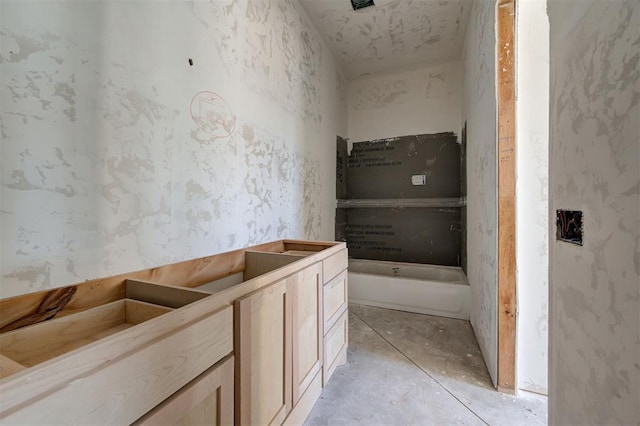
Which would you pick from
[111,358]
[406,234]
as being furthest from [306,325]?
[406,234]

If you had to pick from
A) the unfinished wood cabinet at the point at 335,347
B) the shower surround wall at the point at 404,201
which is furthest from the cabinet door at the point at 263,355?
the shower surround wall at the point at 404,201

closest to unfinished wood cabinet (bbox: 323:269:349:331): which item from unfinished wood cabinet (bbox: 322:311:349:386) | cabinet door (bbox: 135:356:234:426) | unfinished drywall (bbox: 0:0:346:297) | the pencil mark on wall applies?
unfinished wood cabinet (bbox: 322:311:349:386)

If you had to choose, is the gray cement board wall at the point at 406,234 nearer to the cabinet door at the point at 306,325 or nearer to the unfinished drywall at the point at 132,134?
the unfinished drywall at the point at 132,134

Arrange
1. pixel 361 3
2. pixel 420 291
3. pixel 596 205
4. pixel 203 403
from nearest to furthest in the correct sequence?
pixel 596 205, pixel 203 403, pixel 361 3, pixel 420 291

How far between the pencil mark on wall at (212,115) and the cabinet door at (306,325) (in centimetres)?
89

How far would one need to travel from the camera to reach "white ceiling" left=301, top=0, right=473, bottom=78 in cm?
240

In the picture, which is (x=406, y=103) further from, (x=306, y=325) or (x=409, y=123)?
(x=306, y=325)

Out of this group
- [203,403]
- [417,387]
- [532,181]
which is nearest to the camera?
[203,403]

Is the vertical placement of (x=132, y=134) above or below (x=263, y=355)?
above

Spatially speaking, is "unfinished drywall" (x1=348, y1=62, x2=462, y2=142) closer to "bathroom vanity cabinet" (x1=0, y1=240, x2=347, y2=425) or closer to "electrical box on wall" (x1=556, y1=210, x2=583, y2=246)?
"bathroom vanity cabinet" (x1=0, y1=240, x2=347, y2=425)

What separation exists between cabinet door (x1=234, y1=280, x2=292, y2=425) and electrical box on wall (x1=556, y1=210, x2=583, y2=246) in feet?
3.26

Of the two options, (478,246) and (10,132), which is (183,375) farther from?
(478,246)

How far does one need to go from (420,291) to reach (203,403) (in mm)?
2382

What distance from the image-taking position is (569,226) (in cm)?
79
